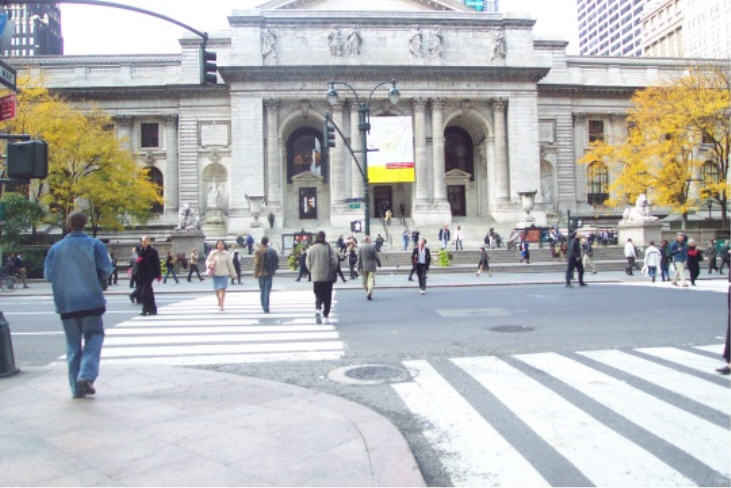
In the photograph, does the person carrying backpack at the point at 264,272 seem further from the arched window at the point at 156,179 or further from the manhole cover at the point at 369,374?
the arched window at the point at 156,179

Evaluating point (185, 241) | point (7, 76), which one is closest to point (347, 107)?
point (185, 241)

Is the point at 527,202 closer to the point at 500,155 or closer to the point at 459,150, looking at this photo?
the point at 500,155

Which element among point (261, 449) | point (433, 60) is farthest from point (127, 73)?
point (261, 449)

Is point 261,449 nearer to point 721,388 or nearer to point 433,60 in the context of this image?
point 721,388

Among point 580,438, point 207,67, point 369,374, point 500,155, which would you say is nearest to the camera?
point 580,438

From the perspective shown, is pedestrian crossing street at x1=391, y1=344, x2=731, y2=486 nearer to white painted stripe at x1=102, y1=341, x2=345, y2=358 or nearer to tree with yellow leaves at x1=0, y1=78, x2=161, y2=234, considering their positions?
white painted stripe at x1=102, y1=341, x2=345, y2=358

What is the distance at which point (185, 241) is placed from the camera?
31.5 m

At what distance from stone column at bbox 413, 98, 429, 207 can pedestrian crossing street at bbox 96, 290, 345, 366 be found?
31524 millimetres

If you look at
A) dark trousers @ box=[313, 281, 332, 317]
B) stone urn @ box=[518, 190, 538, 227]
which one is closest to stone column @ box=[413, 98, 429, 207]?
stone urn @ box=[518, 190, 538, 227]

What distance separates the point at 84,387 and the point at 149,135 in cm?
4905

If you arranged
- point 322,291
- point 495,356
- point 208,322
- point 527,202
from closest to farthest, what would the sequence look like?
1. point 495,356
2. point 322,291
3. point 208,322
4. point 527,202

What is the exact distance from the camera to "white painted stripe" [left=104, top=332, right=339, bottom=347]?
9.42 m

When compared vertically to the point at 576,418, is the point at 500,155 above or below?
above

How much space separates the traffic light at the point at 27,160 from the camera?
6.47m
